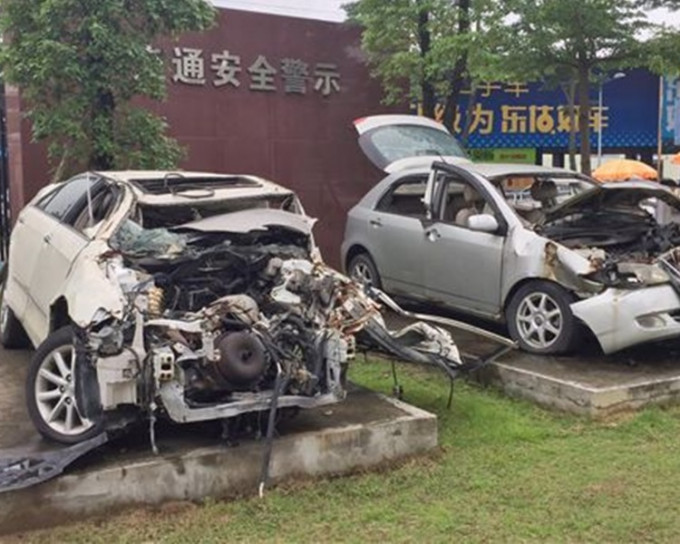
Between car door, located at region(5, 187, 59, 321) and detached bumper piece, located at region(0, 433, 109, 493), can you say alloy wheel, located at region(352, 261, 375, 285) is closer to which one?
car door, located at region(5, 187, 59, 321)

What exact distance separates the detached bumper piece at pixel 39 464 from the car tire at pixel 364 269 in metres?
4.52

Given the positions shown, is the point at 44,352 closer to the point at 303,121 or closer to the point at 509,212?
the point at 509,212

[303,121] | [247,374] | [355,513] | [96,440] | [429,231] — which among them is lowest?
[355,513]

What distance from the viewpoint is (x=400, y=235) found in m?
8.12

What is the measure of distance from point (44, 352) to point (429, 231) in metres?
4.02

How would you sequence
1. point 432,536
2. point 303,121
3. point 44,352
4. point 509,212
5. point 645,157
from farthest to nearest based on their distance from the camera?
point 645,157 < point 303,121 < point 509,212 < point 44,352 < point 432,536

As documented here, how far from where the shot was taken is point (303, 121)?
39.8 ft

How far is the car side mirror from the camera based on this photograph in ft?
22.7

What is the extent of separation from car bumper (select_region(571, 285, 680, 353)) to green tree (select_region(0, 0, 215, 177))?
478 centimetres

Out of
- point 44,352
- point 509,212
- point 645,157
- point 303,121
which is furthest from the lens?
point 645,157

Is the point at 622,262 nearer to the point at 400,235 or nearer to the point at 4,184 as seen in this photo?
the point at 400,235

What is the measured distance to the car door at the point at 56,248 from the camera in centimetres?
526

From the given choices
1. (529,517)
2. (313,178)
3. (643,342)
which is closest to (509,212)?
(643,342)

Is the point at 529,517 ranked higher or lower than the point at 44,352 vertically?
lower
